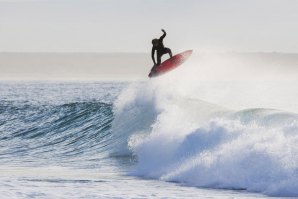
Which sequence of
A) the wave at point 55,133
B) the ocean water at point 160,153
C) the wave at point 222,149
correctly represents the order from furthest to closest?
the wave at point 55,133, the wave at point 222,149, the ocean water at point 160,153

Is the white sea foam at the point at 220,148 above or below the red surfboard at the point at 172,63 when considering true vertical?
below

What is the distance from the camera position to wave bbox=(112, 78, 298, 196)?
14.9 meters

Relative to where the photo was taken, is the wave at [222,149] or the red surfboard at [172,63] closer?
the wave at [222,149]

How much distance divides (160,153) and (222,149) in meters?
2.52

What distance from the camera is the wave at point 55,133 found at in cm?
2380

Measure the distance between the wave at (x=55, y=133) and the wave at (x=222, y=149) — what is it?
81.4 inches

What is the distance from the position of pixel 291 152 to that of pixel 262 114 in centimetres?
352

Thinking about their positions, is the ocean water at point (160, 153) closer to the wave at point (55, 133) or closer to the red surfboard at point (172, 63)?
the wave at point (55, 133)

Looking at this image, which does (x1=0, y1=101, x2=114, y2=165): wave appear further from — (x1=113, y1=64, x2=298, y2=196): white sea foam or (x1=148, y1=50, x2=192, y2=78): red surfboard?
(x1=148, y1=50, x2=192, y2=78): red surfboard

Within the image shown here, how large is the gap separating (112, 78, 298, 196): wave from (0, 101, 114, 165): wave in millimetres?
2066

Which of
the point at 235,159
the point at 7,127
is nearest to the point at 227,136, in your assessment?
the point at 235,159

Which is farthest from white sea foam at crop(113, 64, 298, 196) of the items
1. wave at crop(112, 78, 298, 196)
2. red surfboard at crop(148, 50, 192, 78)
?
red surfboard at crop(148, 50, 192, 78)

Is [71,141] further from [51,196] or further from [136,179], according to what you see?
[51,196]

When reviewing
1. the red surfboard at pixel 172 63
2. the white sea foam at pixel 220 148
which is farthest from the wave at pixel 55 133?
the red surfboard at pixel 172 63
